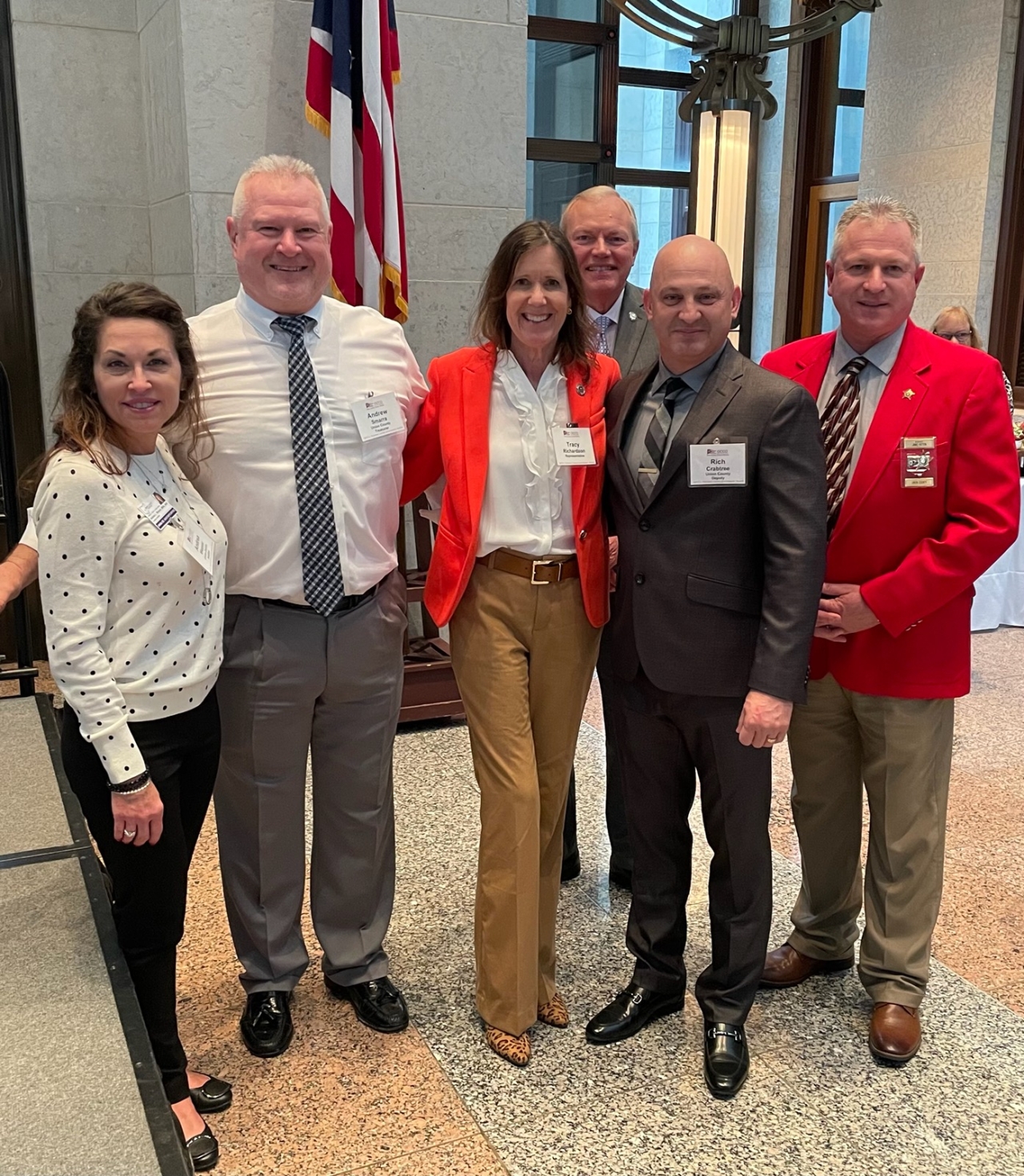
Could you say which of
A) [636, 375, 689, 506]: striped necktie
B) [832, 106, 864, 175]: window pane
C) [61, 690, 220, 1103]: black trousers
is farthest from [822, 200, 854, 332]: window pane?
[61, 690, 220, 1103]: black trousers

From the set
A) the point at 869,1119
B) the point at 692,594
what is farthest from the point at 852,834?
the point at 692,594

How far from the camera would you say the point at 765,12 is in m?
9.41

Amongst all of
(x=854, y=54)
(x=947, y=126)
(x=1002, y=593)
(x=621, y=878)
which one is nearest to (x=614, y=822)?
(x=621, y=878)

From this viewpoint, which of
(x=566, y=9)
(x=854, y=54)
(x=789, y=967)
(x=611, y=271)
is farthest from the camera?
(x=854, y=54)

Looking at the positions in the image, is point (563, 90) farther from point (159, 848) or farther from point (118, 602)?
point (159, 848)

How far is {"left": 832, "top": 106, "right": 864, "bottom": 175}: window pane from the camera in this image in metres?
9.06

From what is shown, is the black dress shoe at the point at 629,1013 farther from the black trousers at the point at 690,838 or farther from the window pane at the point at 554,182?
the window pane at the point at 554,182

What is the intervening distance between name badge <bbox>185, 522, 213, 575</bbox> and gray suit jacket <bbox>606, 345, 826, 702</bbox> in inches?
33.1

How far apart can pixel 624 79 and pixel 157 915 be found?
844 cm

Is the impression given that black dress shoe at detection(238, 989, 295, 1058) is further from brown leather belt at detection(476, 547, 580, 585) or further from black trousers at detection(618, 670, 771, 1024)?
brown leather belt at detection(476, 547, 580, 585)

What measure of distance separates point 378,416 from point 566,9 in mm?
7443

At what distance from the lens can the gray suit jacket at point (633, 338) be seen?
2.91m

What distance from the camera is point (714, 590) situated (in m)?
2.17

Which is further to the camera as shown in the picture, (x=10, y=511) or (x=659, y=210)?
(x=659, y=210)
